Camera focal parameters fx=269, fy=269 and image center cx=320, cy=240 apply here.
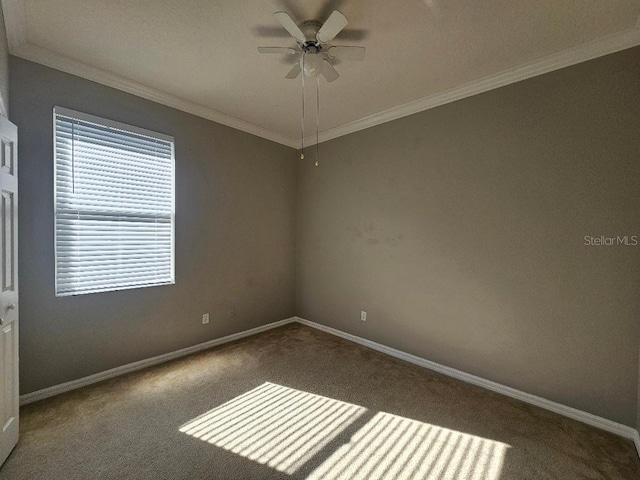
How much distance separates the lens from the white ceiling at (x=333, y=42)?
1741mm

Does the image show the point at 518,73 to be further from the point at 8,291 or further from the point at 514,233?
the point at 8,291

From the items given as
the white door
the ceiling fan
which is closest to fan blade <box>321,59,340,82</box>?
the ceiling fan

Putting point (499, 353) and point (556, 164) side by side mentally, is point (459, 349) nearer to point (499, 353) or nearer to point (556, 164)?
point (499, 353)

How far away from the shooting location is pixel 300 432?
6.25ft

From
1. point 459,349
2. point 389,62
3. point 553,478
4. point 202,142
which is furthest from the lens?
point 202,142

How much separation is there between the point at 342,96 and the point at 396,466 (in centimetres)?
315

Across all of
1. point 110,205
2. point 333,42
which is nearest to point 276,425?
point 110,205

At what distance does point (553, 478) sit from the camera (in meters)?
1.56

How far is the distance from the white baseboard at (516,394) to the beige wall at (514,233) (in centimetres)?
5

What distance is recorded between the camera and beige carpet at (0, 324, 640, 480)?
1.60 metres

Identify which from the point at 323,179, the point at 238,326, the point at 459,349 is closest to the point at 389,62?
the point at 323,179

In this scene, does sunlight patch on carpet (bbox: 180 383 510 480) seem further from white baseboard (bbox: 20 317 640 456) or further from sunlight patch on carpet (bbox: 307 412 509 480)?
white baseboard (bbox: 20 317 640 456)

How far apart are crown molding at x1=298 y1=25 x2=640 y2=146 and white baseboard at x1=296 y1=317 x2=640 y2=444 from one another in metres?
2.70

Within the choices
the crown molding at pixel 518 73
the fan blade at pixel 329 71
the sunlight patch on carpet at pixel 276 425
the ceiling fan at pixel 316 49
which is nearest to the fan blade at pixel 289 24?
the ceiling fan at pixel 316 49
